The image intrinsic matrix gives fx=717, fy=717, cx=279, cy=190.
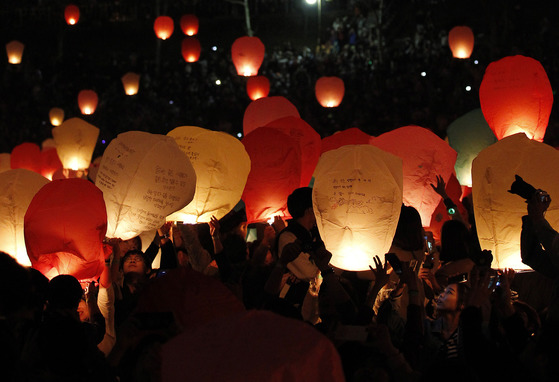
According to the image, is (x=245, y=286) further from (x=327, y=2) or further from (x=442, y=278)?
(x=327, y=2)

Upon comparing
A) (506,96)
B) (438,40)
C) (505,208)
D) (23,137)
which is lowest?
(23,137)

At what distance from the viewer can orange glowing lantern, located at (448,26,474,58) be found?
41.0 ft

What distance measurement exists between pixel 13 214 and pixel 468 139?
4.12m

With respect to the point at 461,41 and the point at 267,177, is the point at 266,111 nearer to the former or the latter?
the point at 267,177

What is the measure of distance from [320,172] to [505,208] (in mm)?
1052

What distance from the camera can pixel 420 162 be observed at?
5.08 metres

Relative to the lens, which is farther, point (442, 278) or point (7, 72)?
point (7, 72)

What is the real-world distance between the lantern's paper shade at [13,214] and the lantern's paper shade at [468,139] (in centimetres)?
396

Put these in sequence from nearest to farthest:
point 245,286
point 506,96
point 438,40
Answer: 1. point 245,286
2. point 506,96
3. point 438,40

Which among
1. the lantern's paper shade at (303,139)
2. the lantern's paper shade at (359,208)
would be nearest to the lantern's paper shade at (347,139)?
the lantern's paper shade at (303,139)

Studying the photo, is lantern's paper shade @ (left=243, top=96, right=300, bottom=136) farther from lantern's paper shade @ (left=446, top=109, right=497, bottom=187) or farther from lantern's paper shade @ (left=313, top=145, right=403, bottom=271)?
lantern's paper shade @ (left=313, top=145, right=403, bottom=271)

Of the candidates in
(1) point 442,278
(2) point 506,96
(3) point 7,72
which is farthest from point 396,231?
(3) point 7,72

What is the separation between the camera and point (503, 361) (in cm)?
243

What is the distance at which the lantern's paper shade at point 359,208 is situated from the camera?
3.98 meters
